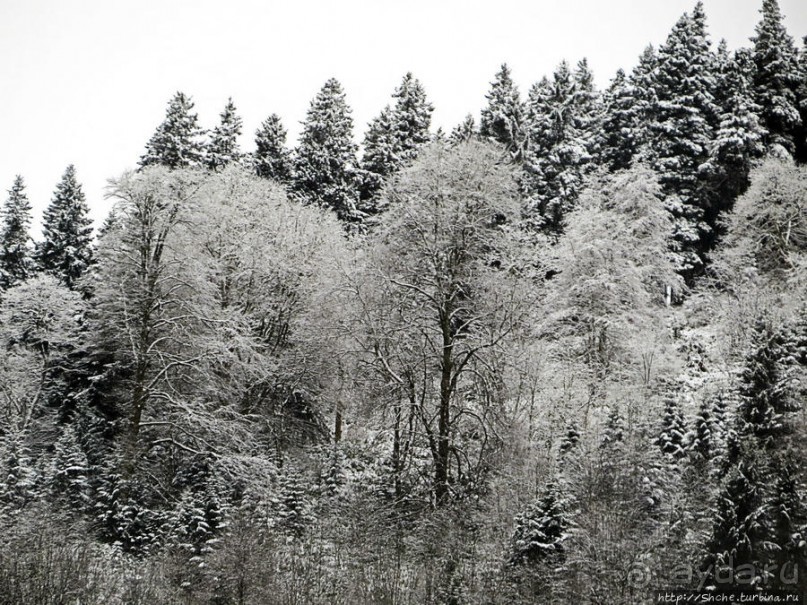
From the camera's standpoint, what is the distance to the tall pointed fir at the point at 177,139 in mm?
38406

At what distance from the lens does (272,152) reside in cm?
4247

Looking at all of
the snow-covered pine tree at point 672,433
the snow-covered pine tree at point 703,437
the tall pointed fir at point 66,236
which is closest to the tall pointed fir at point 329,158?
the tall pointed fir at point 66,236

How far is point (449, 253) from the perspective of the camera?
1598 centimetres

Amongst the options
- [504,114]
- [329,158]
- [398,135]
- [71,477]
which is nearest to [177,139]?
[329,158]

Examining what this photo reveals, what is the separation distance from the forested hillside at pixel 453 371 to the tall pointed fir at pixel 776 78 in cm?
17

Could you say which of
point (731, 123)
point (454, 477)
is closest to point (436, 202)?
point (454, 477)

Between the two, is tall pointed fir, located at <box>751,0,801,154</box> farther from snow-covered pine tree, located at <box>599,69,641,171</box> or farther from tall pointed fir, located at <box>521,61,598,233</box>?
tall pointed fir, located at <box>521,61,598,233</box>

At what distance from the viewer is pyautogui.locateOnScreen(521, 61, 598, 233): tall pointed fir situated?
34062 mm

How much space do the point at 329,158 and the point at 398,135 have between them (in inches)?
185

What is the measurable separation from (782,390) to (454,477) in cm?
795

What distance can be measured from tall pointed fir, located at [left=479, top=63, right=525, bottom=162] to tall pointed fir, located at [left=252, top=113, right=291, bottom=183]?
A: 13.7 m

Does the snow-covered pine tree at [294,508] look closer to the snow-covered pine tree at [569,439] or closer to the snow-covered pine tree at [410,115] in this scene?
the snow-covered pine tree at [569,439]

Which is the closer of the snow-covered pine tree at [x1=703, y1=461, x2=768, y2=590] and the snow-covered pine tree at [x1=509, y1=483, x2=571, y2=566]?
the snow-covered pine tree at [x1=703, y1=461, x2=768, y2=590]

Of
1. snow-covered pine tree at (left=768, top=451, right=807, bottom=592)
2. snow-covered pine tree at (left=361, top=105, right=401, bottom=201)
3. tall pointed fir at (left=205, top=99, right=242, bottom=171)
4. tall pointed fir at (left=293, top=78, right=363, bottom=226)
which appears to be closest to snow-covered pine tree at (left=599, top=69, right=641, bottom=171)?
snow-covered pine tree at (left=361, top=105, right=401, bottom=201)
